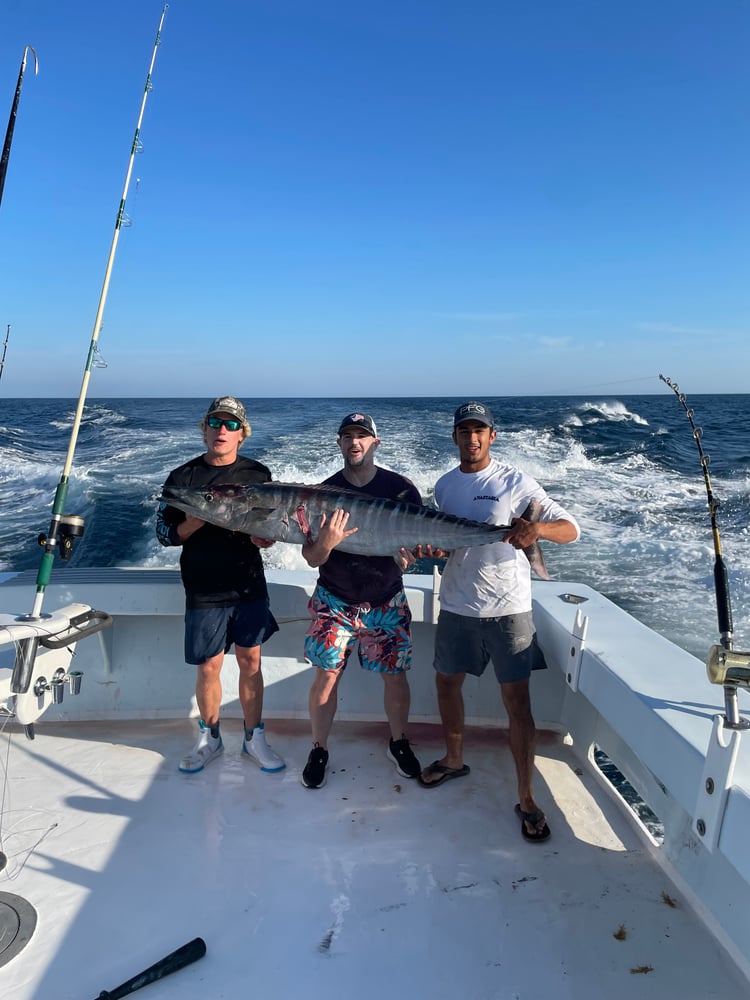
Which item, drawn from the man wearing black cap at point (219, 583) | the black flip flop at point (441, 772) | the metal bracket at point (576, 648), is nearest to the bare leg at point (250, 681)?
the man wearing black cap at point (219, 583)

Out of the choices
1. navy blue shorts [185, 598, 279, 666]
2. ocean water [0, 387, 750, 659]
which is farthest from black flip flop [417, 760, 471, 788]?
ocean water [0, 387, 750, 659]

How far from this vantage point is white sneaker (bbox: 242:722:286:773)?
281cm

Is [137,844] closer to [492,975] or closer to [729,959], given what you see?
[492,975]

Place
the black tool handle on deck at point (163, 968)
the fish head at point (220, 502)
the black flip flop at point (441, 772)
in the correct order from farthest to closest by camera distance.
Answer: the black flip flop at point (441, 772), the fish head at point (220, 502), the black tool handle on deck at point (163, 968)

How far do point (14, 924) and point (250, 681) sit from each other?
1180mm

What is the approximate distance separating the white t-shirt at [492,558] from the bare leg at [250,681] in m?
0.89

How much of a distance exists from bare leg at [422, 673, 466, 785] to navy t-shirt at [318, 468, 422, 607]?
1.43 feet

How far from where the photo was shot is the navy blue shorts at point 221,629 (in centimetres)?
273

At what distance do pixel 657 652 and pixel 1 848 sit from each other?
2456 millimetres

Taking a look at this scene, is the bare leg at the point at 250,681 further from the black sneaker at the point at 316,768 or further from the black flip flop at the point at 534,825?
the black flip flop at the point at 534,825

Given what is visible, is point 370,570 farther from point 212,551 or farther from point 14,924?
point 14,924

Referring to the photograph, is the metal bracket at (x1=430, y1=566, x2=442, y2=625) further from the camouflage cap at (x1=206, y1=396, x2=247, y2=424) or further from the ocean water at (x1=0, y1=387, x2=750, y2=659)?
the ocean water at (x1=0, y1=387, x2=750, y2=659)

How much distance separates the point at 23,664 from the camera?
1.96 m

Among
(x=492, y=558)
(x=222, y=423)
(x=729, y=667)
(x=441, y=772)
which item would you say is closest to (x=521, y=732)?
(x=441, y=772)
